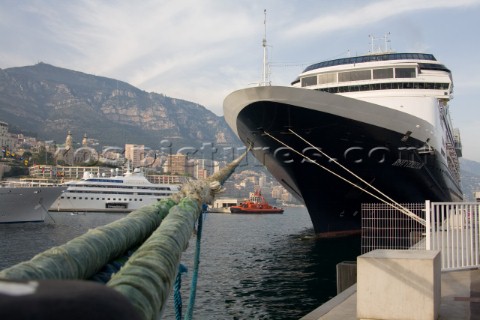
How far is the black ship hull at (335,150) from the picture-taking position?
18828mm

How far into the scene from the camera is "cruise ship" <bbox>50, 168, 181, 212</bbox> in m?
→ 91.5

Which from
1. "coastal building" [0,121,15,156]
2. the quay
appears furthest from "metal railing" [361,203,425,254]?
"coastal building" [0,121,15,156]

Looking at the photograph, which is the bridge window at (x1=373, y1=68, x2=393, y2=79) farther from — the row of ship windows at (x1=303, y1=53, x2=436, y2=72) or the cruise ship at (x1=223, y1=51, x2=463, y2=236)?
the row of ship windows at (x1=303, y1=53, x2=436, y2=72)

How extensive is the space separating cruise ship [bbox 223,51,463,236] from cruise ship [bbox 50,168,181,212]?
6815 cm

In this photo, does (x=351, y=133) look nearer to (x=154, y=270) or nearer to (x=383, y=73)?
(x=383, y=73)

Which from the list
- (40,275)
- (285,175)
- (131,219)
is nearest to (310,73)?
(285,175)

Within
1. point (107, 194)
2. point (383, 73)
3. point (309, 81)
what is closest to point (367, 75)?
point (383, 73)

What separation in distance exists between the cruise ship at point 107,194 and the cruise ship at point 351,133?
68145 mm

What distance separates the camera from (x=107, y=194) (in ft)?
304

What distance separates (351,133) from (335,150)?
130 cm

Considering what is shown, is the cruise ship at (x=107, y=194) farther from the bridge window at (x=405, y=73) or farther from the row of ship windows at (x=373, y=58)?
the bridge window at (x=405, y=73)

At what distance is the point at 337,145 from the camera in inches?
789

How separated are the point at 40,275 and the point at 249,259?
22500 millimetres

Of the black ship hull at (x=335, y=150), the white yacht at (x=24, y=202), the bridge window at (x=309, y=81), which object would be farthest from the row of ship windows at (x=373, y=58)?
the white yacht at (x=24, y=202)
